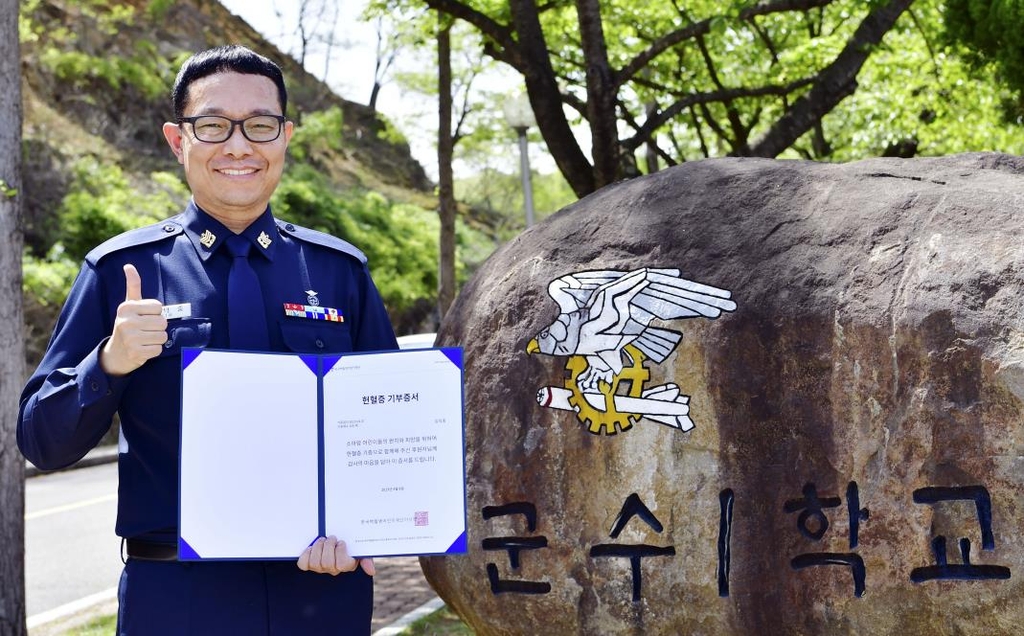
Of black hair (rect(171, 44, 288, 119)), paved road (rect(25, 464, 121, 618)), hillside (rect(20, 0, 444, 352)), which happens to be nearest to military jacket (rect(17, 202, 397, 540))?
black hair (rect(171, 44, 288, 119))

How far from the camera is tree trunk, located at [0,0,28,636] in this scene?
4.54m

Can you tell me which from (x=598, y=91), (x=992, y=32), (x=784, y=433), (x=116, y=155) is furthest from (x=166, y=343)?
(x=116, y=155)

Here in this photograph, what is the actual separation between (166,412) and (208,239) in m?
0.41

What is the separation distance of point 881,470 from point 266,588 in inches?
80.2

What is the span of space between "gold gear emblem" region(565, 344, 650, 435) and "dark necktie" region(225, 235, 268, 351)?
155 centimetres

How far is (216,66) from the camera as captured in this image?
2.27m

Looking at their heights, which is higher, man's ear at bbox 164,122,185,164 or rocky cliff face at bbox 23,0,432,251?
rocky cliff face at bbox 23,0,432,251

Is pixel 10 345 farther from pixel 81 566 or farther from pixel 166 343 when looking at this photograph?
pixel 81 566

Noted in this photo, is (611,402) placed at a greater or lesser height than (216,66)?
lesser

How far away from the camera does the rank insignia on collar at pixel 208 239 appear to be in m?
2.34

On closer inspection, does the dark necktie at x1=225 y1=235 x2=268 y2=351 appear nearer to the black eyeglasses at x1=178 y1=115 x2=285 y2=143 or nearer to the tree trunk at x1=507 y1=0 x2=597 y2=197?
the black eyeglasses at x1=178 y1=115 x2=285 y2=143

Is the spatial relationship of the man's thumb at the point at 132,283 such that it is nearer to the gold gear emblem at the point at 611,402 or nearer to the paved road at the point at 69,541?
the gold gear emblem at the point at 611,402

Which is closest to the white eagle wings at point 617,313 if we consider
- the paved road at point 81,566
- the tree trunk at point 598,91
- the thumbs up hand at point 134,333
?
the thumbs up hand at point 134,333

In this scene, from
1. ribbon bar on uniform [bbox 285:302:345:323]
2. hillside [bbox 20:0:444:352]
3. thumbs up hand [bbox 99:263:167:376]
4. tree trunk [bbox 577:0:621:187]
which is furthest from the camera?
hillside [bbox 20:0:444:352]
